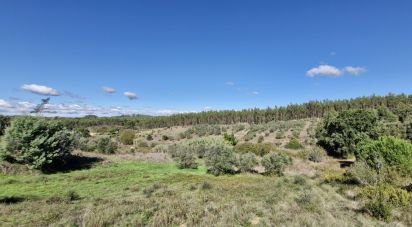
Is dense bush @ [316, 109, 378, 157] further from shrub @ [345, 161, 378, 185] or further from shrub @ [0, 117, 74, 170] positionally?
shrub @ [0, 117, 74, 170]

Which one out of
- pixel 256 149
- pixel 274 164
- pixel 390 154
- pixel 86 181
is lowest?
pixel 86 181

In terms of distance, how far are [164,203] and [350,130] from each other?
3151 centimetres

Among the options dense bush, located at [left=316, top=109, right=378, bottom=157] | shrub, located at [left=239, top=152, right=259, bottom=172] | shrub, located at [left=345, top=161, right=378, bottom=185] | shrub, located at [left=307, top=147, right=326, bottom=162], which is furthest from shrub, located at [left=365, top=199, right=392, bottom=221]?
dense bush, located at [left=316, top=109, right=378, bottom=157]

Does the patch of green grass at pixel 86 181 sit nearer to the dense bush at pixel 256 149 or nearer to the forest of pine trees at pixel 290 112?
the dense bush at pixel 256 149

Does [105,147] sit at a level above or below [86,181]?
above

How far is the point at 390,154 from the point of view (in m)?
21.4

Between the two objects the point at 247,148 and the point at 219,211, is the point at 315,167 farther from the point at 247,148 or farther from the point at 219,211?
the point at 219,211

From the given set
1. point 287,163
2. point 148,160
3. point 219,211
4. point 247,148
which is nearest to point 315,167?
point 287,163

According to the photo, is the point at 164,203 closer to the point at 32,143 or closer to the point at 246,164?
the point at 246,164

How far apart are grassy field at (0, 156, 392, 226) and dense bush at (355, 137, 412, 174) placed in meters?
5.13

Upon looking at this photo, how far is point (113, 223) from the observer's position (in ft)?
34.9

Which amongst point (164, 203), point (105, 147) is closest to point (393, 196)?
point (164, 203)

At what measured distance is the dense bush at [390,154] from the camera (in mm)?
20719

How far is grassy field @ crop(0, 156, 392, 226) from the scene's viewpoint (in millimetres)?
10945
